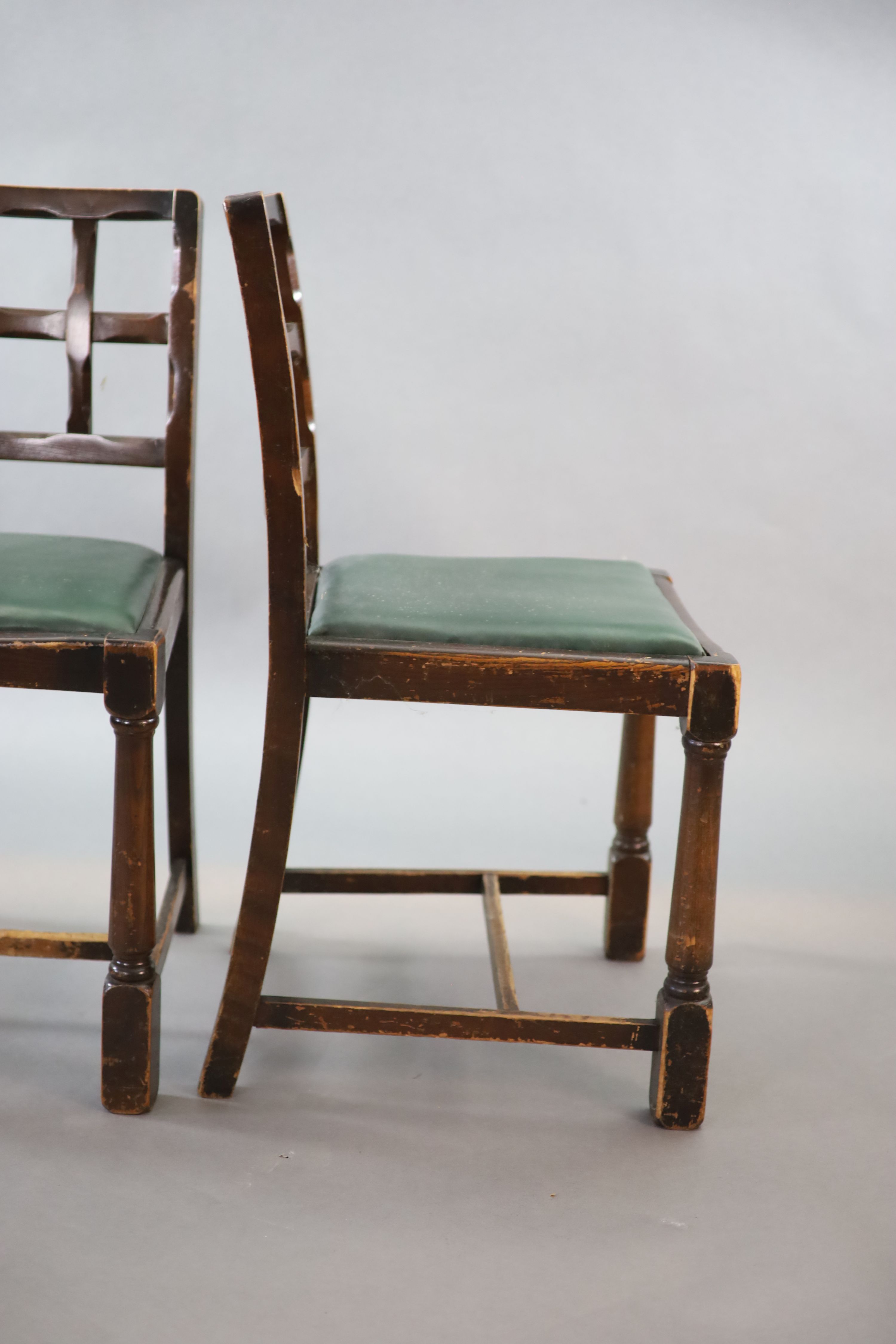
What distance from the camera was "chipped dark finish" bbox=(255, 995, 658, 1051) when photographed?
1.50 m

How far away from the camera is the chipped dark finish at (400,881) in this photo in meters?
1.89

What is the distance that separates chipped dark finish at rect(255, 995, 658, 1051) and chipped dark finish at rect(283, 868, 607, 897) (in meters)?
0.37

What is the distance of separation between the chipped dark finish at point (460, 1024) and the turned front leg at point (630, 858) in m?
0.46

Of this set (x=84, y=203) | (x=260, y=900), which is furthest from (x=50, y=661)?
(x=84, y=203)

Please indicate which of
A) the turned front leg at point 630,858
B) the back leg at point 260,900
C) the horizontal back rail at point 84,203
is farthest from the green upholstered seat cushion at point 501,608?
the horizontal back rail at point 84,203

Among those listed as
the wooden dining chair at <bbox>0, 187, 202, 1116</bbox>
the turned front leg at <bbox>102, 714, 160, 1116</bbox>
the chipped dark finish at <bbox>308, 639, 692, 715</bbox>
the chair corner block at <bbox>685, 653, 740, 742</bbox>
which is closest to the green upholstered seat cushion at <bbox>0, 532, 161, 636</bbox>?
the wooden dining chair at <bbox>0, 187, 202, 1116</bbox>

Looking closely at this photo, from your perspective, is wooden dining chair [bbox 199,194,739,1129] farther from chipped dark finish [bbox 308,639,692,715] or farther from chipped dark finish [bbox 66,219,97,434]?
chipped dark finish [bbox 66,219,97,434]

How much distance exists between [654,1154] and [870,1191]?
8.8 inches

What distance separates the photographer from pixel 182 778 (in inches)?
76.7

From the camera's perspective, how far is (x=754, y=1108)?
158 centimetres

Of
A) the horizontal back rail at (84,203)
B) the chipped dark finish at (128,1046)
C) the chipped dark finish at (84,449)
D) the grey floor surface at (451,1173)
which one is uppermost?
the horizontal back rail at (84,203)

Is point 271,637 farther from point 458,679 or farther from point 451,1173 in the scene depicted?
point 451,1173

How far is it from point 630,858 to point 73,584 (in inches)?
35.2

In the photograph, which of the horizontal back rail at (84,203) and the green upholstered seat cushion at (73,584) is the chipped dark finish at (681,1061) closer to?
the green upholstered seat cushion at (73,584)
